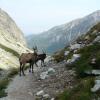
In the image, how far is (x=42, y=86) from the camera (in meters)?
26.6

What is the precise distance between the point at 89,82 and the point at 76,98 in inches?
76.0

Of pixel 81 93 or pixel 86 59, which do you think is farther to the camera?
pixel 86 59

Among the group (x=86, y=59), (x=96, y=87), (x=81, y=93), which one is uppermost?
(x=86, y=59)

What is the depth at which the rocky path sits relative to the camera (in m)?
24.0

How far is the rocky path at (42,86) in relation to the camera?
24008mm

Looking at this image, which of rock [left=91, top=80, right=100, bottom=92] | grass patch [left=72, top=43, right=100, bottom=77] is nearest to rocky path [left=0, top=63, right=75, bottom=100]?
grass patch [left=72, top=43, right=100, bottom=77]

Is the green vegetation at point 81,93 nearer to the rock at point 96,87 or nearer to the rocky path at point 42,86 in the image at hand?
the rock at point 96,87

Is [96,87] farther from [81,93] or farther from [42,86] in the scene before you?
[42,86]

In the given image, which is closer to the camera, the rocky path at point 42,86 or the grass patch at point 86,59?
the rocky path at point 42,86

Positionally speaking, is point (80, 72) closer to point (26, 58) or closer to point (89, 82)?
point (89, 82)

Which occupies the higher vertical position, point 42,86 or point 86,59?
point 86,59

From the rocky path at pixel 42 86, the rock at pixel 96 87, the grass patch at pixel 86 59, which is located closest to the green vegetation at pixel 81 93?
the rock at pixel 96 87

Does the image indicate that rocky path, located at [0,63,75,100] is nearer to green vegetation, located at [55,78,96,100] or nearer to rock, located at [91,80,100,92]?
green vegetation, located at [55,78,96,100]

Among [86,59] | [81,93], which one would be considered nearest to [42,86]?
[86,59]
